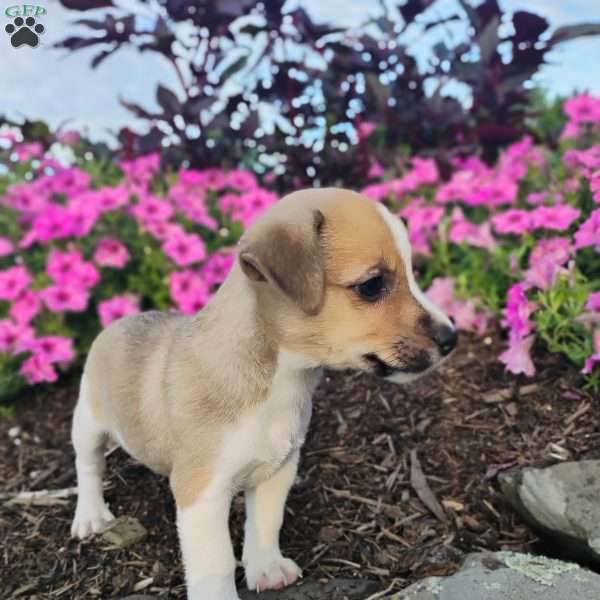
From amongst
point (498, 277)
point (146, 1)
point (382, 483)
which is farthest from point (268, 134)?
point (382, 483)

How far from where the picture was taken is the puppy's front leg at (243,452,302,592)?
135 inches

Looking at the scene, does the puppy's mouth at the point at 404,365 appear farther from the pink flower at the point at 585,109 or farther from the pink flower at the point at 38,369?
the pink flower at the point at 585,109

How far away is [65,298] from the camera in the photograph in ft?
18.4

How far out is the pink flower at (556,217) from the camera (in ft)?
15.6

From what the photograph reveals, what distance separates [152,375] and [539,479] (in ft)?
5.81

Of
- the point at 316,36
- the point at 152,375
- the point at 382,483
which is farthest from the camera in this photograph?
the point at 316,36

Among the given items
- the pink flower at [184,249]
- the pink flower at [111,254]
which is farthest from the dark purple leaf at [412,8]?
the pink flower at [111,254]

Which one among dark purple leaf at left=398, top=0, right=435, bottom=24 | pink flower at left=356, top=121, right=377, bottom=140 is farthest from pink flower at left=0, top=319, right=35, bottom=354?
dark purple leaf at left=398, top=0, right=435, bottom=24

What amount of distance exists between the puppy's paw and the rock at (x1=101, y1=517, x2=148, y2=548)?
2.14 ft

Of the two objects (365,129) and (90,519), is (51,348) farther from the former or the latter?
(365,129)

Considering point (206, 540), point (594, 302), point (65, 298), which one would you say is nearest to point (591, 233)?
point (594, 302)

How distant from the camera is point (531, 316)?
15.4 feet

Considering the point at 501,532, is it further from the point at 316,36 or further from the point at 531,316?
the point at 316,36

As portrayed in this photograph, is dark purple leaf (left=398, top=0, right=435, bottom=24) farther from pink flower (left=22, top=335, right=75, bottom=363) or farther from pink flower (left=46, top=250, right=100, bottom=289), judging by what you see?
pink flower (left=22, top=335, right=75, bottom=363)
